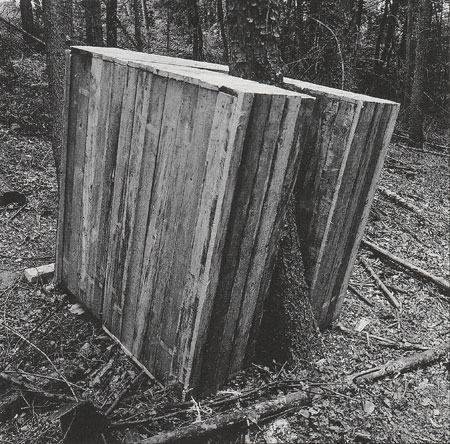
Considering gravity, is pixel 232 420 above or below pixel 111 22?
below

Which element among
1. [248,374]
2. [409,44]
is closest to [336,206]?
[248,374]

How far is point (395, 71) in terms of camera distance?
15.7 metres

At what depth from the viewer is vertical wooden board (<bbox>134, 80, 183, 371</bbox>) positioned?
2.77 meters

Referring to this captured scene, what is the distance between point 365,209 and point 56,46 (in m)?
4.11

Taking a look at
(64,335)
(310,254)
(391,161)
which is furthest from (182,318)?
(391,161)

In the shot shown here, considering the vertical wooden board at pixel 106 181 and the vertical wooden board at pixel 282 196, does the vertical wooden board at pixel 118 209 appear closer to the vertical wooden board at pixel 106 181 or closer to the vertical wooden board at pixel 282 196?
the vertical wooden board at pixel 106 181

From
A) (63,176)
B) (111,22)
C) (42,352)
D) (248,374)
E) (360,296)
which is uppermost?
(111,22)

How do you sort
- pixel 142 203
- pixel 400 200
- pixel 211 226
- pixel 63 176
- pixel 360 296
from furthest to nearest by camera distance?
1. pixel 400 200
2. pixel 360 296
3. pixel 63 176
4. pixel 142 203
5. pixel 211 226

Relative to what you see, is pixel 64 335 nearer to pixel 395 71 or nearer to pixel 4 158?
pixel 4 158

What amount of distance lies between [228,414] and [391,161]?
8.27 m

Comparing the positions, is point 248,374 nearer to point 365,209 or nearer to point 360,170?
point 365,209

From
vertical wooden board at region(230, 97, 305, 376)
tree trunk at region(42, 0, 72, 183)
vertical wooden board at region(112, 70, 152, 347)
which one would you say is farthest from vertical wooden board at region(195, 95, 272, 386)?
tree trunk at region(42, 0, 72, 183)

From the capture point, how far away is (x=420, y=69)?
11344 mm

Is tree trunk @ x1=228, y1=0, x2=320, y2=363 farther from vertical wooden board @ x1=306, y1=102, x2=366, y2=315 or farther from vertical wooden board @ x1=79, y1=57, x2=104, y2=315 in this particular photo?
vertical wooden board @ x1=79, y1=57, x2=104, y2=315
